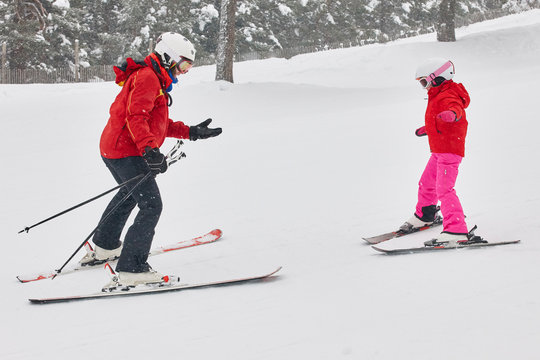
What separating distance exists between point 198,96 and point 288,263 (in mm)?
9754

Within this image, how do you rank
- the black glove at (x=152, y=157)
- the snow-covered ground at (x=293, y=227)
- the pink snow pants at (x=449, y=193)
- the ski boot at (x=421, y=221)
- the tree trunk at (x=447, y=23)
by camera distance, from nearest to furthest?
the snow-covered ground at (x=293, y=227)
the black glove at (x=152, y=157)
the pink snow pants at (x=449, y=193)
the ski boot at (x=421, y=221)
the tree trunk at (x=447, y=23)

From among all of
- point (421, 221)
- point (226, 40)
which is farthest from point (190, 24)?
point (421, 221)

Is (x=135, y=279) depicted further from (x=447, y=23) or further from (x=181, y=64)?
(x=447, y=23)

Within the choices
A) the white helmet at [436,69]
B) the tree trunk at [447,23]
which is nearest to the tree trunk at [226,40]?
the tree trunk at [447,23]

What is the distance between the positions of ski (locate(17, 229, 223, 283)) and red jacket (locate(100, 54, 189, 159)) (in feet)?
4.07

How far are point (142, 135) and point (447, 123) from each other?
103 inches

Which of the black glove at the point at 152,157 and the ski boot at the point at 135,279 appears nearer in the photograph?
the black glove at the point at 152,157

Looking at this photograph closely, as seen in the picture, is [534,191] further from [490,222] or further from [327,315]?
[327,315]

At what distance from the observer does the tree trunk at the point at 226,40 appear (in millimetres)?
15352

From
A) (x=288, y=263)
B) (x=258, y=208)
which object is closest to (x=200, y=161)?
(x=258, y=208)

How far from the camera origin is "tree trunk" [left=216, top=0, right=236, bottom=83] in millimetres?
15352

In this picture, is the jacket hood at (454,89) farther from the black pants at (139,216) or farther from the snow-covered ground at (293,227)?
the black pants at (139,216)

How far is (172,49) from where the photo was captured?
448 centimetres

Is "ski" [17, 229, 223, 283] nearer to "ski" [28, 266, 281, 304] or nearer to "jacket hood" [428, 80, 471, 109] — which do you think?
"ski" [28, 266, 281, 304]
